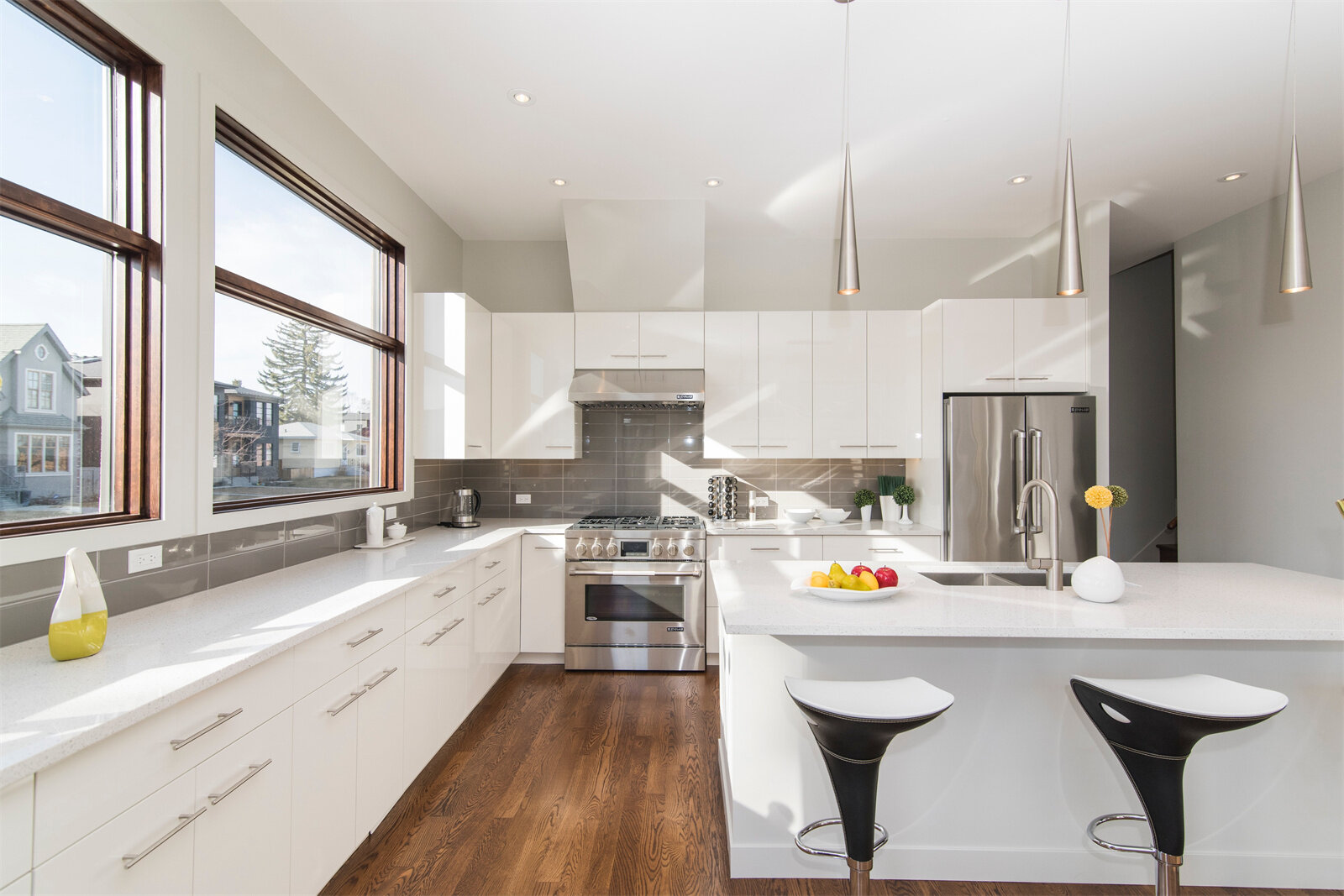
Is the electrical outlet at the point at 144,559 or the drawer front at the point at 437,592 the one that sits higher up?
the electrical outlet at the point at 144,559

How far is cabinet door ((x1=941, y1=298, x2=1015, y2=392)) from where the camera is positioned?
3.65 m

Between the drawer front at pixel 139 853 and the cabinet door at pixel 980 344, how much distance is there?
12.4ft

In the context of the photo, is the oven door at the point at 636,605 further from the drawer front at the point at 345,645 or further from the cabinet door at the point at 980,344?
the cabinet door at the point at 980,344

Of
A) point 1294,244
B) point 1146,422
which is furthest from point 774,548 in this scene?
point 1146,422

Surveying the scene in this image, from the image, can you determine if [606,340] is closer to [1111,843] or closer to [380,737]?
[380,737]

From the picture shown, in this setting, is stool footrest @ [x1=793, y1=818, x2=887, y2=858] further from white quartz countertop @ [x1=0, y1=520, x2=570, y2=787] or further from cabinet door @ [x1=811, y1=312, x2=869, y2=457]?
cabinet door @ [x1=811, y1=312, x2=869, y2=457]

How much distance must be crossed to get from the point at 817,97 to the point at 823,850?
2.73 metres

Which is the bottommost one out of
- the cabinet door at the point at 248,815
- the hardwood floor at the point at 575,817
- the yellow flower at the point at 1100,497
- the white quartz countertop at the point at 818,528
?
the hardwood floor at the point at 575,817

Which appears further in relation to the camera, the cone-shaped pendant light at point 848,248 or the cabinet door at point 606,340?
the cabinet door at point 606,340

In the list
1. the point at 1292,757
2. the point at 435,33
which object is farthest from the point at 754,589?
the point at 435,33

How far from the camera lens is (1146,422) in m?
5.03

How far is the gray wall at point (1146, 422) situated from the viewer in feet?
16.4

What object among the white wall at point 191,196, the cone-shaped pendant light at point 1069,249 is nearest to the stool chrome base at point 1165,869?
the cone-shaped pendant light at point 1069,249

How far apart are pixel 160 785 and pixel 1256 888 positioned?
2955mm
